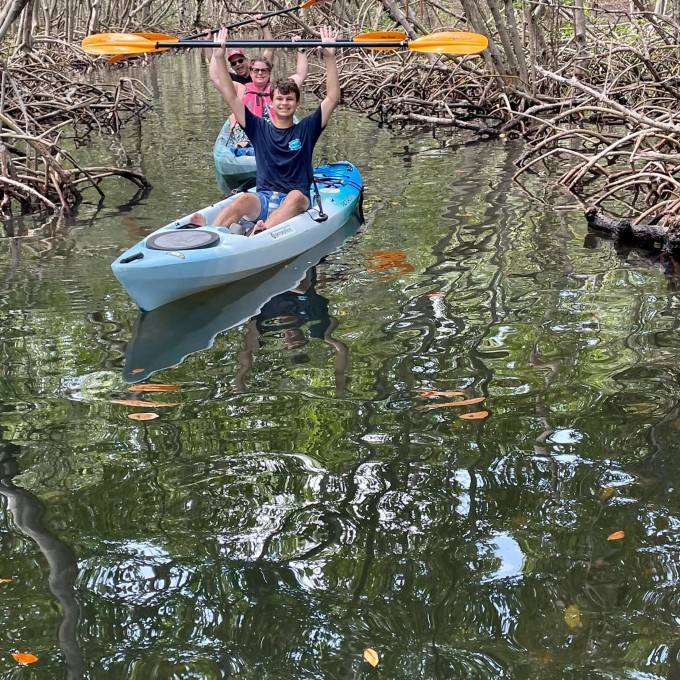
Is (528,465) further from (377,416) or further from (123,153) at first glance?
(123,153)

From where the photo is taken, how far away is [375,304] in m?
5.35

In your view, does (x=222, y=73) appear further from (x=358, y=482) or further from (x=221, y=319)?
(x=358, y=482)

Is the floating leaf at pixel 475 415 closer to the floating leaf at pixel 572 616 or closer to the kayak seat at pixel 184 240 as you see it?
the floating leaf at pixel 572 616

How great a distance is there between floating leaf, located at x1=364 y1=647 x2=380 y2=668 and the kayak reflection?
194cm

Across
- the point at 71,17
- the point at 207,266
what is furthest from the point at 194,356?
the point at 71,17

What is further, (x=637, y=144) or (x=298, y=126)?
(x=637, y=144)

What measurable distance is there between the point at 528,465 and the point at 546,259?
9.84 ft

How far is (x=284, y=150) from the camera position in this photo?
257 inches

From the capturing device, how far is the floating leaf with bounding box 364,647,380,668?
2428 mm

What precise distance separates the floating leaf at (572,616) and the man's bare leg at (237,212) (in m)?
3.99

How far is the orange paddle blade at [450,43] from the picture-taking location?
6.95m

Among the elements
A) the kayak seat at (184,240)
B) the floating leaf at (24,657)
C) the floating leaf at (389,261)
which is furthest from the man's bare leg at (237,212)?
the floating leaf at (24,657)

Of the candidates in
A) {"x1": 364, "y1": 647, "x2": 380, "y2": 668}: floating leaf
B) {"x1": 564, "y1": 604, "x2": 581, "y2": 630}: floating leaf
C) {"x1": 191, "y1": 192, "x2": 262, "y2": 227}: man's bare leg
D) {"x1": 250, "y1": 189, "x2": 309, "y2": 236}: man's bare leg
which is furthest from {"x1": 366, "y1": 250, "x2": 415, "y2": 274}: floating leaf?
{"x1": 364, "y1": 647, "x2": 380, "y2": 668}: floating leaf

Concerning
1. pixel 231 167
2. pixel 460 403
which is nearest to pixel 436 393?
pixel 460 403
